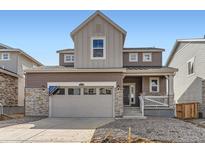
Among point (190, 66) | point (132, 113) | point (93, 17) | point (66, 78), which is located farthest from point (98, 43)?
point (190, 66)

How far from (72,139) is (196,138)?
452 centimetres

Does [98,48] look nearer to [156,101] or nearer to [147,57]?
Result: [156,101]

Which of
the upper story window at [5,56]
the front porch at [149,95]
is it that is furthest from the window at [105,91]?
the upper story window at [5,56]

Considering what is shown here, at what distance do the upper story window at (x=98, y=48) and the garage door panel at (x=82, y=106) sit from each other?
2.93m

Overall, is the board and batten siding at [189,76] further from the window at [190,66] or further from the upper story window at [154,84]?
the upper story window at [154,84]

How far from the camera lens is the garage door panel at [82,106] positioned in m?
17.4

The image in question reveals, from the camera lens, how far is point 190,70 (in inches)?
827

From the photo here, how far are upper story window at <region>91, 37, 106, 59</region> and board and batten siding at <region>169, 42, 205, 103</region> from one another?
23.4ft

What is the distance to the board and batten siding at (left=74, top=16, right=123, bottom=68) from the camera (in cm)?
1816

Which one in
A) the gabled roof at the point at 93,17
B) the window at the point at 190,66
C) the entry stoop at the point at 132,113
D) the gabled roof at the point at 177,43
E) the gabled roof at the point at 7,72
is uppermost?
the gabled roof at the point at 93,17

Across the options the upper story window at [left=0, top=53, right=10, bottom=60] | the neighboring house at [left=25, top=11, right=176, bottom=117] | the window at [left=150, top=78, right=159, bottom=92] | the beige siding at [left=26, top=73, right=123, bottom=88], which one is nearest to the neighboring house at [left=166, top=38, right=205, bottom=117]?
the neighboring house at [left=25, top=11, right=176, bottom=117]

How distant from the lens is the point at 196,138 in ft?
30.7

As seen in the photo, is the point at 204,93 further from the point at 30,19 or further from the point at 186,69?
the point at 30,19
